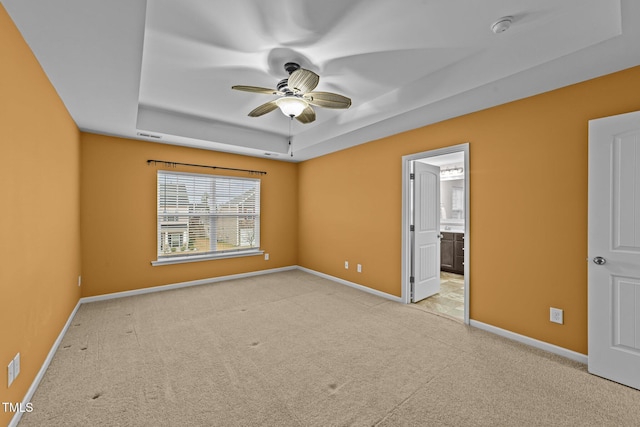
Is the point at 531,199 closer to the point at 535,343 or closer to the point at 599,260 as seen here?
the point at 599,260

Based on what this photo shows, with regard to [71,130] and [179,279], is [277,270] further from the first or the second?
[71,130]

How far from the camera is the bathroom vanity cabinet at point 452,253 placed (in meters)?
5.53

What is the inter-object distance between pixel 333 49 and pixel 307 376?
2659 mm

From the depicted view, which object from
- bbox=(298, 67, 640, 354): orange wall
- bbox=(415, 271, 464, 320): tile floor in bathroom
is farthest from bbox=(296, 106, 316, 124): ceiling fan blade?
bbox=(415, 271, 464, 320): tile floor in bathroom

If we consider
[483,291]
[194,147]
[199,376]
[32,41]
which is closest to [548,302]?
[483,291]

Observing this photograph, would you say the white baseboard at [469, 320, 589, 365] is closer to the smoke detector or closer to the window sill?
the smoke detector

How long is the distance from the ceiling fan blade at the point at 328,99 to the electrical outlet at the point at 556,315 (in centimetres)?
267

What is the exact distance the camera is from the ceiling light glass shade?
8.24 ft

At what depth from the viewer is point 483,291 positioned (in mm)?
3012

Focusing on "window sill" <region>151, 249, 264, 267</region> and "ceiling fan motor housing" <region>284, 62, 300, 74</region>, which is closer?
"ceiling fan motor housing" <region>284, 62, 300, 74</region>

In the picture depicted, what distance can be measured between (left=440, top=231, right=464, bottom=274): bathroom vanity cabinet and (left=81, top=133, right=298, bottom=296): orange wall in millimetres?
4320

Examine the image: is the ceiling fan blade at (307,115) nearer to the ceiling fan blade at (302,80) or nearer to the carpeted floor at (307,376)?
the ceiling fan blade at (302,80)

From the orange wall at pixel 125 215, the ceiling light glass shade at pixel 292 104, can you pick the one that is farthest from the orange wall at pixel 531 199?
the orange wall at pixel 125 215

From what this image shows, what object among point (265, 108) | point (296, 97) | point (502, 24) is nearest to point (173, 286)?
point (265, 108)
